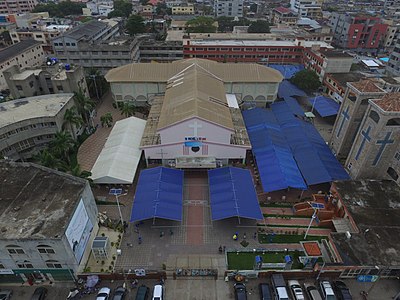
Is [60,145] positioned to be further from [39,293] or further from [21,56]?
[21,56]

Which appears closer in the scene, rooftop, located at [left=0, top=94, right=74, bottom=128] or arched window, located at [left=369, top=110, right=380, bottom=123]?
arched window, located at [left=369, top=110, right=380, bottom=123]

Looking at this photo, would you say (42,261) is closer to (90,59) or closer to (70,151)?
(70,151)

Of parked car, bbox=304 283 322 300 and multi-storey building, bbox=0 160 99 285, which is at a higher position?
multi-storey building, bbox=0 160 99 285

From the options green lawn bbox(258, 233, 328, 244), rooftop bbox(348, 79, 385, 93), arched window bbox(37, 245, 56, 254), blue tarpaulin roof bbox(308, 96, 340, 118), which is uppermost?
rooftop bbox(348, 79, 385, 93)

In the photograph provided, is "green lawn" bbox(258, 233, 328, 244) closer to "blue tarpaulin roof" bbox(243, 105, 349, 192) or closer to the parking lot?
the parking lot

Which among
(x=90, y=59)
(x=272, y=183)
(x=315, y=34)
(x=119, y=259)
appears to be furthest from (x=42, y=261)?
(x=315, y=34)

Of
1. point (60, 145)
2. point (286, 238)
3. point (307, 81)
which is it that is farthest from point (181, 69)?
point (286, 238)

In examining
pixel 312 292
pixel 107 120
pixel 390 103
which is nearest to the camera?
pixel 312 292

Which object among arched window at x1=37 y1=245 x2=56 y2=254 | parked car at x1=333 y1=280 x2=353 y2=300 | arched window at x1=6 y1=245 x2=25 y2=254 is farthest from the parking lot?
arched window at x1=6 y1=245 x2=25 y2=254

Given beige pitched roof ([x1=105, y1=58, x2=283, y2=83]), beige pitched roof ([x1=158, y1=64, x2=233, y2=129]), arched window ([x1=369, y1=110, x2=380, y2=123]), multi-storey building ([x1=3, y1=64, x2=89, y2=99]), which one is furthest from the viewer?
beige pitched roof ([x1=105, y1=58, x2=283, y2=83])
